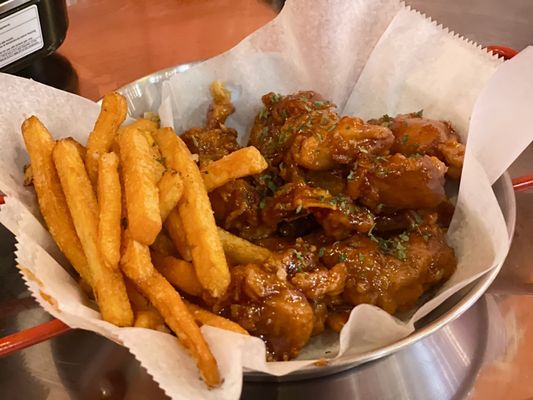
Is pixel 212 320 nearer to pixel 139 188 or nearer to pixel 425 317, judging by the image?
pixel 139 188

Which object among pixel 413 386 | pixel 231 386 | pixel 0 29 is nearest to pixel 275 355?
pixel 231 386

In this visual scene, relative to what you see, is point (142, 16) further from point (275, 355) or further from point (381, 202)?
point (275, 355)

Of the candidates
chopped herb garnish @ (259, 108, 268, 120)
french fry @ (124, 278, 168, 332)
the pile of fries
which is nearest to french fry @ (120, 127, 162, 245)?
the pile of fries

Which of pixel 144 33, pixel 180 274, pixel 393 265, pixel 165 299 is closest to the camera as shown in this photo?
→ pixel 165 299

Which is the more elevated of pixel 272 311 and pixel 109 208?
pixel 109 208

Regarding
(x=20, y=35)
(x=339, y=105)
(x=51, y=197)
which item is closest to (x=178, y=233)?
(x=51, y=197)

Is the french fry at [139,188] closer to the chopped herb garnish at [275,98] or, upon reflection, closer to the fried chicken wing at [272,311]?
the fried chicken wing at [272,311]
